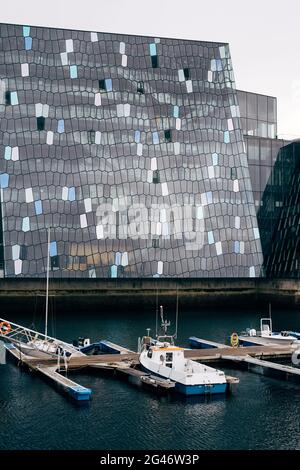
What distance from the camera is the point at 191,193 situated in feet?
269

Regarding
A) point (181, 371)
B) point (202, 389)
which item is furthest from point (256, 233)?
point (202, 389)

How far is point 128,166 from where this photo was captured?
8006 cm

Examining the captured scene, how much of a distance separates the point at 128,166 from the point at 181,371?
48617mm

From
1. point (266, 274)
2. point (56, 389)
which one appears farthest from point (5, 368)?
point (266, 274)

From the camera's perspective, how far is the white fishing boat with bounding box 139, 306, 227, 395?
32.3 m

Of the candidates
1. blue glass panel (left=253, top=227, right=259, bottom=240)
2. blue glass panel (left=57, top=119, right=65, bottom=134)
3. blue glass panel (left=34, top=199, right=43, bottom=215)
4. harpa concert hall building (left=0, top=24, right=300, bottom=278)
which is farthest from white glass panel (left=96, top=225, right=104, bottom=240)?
blue glass panel (left=253, top=227, right=259, bottom=240)

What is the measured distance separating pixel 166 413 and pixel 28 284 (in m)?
45.9

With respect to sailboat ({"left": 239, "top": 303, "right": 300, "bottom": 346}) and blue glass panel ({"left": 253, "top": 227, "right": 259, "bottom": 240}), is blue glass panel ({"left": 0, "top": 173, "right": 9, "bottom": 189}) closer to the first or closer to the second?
blue glass panel ({"left": 253, "top": 227, "right": 259, "bottom": 240})

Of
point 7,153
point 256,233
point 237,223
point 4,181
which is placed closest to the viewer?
point 4,181

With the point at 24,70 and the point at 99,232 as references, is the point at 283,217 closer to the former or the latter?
the point at 99,232

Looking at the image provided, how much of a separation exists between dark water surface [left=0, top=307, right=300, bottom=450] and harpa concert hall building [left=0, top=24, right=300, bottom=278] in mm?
37923

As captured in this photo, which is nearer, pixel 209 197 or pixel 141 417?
pixel 141 417

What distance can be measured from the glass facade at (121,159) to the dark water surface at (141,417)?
37804 millimetres
